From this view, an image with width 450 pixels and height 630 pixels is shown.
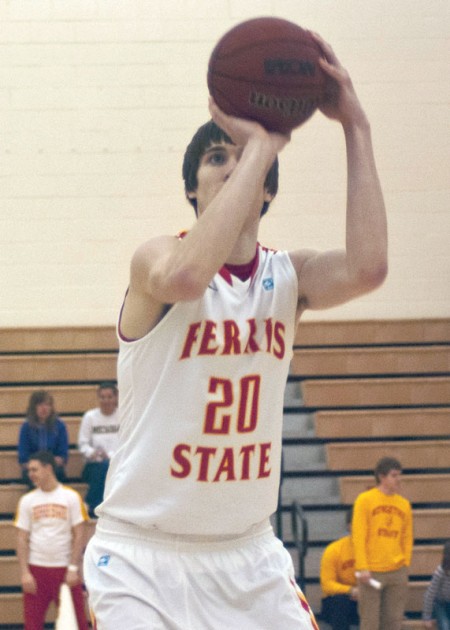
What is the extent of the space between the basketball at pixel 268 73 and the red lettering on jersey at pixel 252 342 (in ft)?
1.51

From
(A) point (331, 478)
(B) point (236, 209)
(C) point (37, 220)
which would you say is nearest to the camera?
(B) point (236, 209)

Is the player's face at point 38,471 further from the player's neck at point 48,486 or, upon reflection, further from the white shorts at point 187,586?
the white shorts at point 187,586

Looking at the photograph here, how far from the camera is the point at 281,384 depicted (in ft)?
9.06

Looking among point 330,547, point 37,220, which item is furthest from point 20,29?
point 330,547

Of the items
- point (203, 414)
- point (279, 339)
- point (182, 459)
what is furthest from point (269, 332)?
point (182, 459)

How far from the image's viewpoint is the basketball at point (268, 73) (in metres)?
2.46

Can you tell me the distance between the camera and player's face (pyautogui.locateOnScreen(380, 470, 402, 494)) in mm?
7793

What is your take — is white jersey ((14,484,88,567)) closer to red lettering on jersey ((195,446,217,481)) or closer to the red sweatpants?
the red sweatpants

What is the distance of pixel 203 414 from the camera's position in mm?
2629

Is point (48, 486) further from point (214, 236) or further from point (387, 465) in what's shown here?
point (214, 236)

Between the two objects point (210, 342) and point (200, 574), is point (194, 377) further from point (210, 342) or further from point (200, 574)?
point (200, 574)

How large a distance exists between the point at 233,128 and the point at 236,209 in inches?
8.7

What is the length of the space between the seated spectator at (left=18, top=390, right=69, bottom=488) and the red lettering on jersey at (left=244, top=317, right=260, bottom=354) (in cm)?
631

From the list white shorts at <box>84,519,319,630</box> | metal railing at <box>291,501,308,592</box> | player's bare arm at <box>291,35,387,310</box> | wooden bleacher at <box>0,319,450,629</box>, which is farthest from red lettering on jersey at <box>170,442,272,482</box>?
wooden bleacher at <box>0,319,450,629</box>
